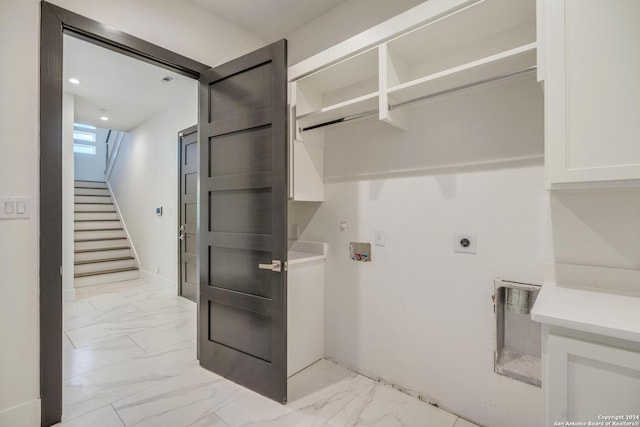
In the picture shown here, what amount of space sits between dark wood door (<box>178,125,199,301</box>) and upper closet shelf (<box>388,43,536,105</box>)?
3.23m

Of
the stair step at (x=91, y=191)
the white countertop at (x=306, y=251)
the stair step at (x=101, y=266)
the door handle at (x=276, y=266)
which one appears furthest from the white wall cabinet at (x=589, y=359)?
the stair step at (x=91, y=191)

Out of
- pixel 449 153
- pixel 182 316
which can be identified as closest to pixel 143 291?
pixel 182 316

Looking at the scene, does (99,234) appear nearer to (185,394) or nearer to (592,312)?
(185,394)

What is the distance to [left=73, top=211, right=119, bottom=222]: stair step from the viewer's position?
620cm

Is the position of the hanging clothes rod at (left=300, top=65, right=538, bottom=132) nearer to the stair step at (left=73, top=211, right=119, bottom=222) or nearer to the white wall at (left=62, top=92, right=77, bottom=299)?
the white wall at (left=62, top=92, right=77, bottom=299)

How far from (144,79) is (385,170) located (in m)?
3.40

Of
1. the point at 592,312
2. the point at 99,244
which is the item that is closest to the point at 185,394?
the point at 592,312

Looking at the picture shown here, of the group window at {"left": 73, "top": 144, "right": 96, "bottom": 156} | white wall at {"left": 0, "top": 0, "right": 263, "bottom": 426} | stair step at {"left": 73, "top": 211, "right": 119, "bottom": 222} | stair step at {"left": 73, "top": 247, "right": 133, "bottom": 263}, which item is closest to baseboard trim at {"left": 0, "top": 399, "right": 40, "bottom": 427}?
white wall at {"left": 0, "top": 0, "right": 263, "bottom": 426}

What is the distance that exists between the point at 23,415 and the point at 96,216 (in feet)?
19.4

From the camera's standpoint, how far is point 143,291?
15.1ft

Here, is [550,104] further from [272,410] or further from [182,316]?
[182,316]

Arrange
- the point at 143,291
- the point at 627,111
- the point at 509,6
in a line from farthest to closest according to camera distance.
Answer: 1. the point at 143,291
2. the point at 509,6
3. the point at 627,111

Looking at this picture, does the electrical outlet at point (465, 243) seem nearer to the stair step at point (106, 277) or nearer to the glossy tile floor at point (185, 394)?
the glossy tile floor at point (185, 394)

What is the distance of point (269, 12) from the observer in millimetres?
2414
